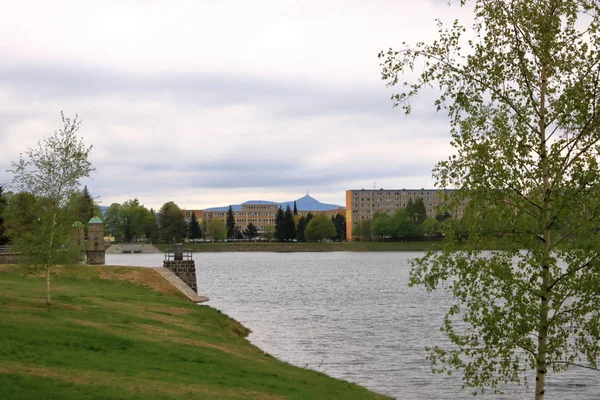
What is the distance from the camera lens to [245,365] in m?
24.9

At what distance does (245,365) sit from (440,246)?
36.2ft

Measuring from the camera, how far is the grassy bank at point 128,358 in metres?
17.2

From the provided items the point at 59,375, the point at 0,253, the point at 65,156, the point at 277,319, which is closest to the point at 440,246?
the point at 59,375

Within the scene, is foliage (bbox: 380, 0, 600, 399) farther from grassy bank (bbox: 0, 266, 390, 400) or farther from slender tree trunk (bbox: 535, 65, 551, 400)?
grassy bank (bbox: 0, 266, 390, 400)

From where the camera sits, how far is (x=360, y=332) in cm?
4325

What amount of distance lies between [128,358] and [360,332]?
2352cm

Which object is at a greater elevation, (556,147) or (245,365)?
(556,147)

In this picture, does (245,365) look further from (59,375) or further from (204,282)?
(204,282)

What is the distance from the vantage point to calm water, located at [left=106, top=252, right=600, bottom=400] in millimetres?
28734

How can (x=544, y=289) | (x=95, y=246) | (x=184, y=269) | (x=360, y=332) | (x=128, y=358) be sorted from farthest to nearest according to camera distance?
(x=95, y=246)
(x=184, y=269)
(x=360, y=332)
(x=128, y=358)
(x=544, y=289)

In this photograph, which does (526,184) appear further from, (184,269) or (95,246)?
(95,246)

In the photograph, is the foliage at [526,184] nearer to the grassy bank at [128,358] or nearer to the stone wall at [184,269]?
the grassy bank at [128,358]

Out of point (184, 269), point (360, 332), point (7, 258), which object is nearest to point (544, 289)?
point (360, 332)

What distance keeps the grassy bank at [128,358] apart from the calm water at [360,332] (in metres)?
3.12
